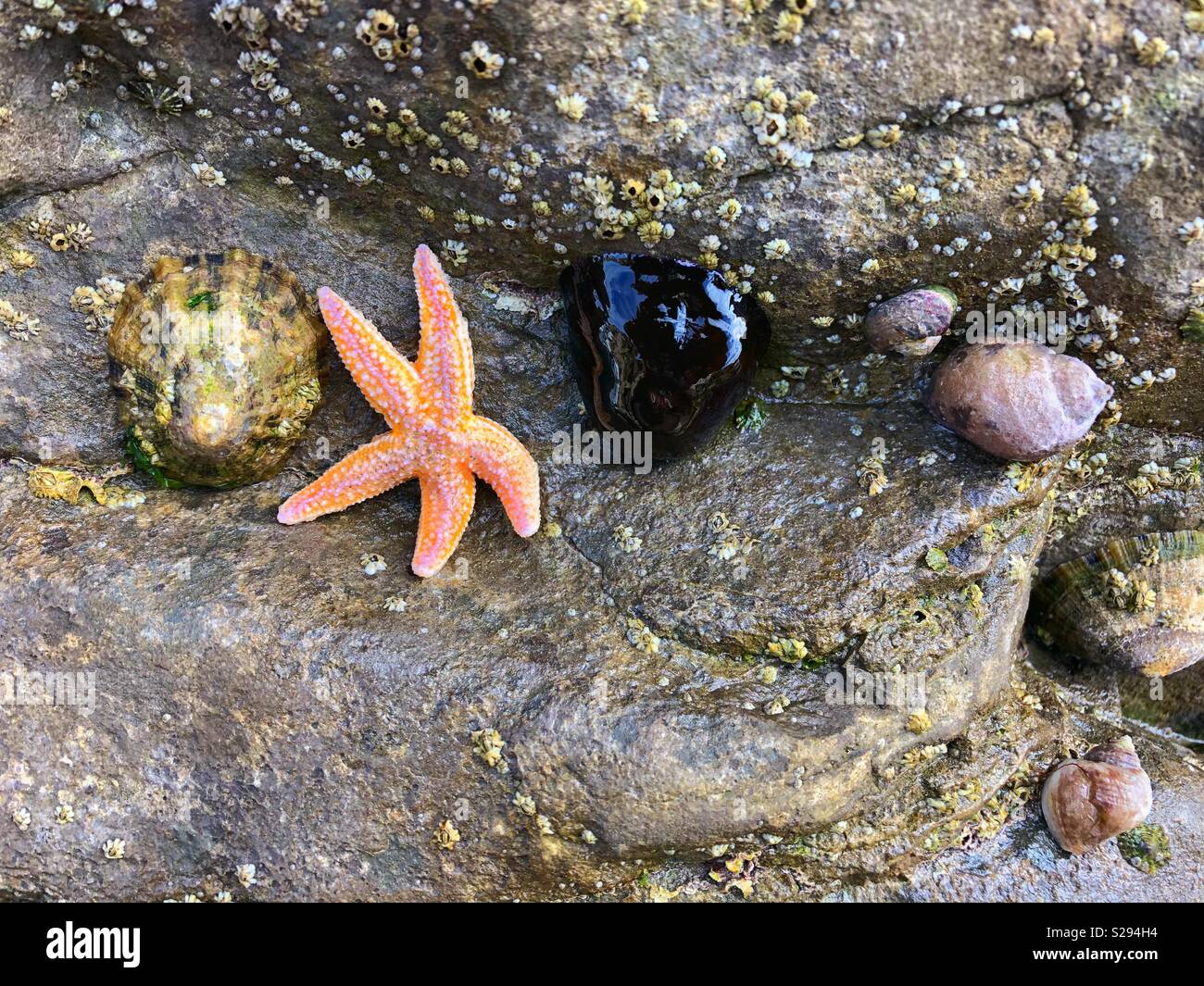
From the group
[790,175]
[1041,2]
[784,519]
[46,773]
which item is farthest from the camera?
[784,519]

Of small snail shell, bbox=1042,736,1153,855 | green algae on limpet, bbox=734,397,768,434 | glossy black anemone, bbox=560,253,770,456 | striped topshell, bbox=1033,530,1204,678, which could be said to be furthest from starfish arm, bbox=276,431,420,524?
striped topshell, bbox=1033,530,1204,678

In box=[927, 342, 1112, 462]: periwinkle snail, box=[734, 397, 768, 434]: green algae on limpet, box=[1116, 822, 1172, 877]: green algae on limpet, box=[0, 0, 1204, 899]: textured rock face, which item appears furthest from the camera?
box=[734, 397, 768, 434]: green algae on limpet

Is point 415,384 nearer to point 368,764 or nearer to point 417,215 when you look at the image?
point 417,215

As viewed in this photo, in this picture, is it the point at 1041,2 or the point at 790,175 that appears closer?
the point at 1041,2

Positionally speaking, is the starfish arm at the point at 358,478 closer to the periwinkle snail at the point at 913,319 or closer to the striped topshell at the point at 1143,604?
the periwinkle snail at the point at 913,319

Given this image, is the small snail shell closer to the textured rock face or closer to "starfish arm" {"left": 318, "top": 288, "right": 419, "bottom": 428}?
the textured rock face

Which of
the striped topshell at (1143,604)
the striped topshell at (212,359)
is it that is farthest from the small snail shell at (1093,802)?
the striped topshell at (212,359)

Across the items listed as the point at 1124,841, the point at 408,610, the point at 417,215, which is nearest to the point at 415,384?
the point at 417,215

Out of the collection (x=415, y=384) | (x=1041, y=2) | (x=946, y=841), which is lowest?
(x=946, y=841)
